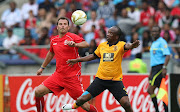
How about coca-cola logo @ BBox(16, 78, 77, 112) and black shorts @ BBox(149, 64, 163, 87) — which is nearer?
black shorts @ BBox(149, 64, 163, 87)

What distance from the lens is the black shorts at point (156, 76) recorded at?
33.8 ft

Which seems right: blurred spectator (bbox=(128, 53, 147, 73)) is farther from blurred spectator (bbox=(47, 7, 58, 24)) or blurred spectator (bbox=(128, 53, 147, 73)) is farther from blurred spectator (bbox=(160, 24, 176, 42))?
blurred spectator (bbox=(47, 7, 58, 24))

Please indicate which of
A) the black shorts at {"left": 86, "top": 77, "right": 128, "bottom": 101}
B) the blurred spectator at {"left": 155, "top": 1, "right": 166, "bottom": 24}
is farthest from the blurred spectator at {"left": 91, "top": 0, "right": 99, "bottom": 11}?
the black shorts at {"left": 86, "top": 77, "right": 128, "bottom": 101}

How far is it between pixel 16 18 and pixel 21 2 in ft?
6.06

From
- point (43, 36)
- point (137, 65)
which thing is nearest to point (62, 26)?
point (137, 65)

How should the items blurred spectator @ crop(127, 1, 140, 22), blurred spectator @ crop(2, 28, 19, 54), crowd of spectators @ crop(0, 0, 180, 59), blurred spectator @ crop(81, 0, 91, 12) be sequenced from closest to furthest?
crowd of spectators @ crop(0, 0, 180, 59) < blurred spectator @ crop(2, 28, 19, 54) < blurred spectator @ crop(127, 1, 140, 22) < blurred spectator @ crop(81, 0, 91, 12)

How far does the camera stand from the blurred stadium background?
13398 millimetres

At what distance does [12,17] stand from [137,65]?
25.4 feet

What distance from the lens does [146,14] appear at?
16.1m

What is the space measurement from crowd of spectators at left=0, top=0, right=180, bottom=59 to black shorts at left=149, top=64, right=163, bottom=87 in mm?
3424

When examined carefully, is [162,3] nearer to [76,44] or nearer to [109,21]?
[109,21]

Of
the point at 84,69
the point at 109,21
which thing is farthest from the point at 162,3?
the point at 84,69

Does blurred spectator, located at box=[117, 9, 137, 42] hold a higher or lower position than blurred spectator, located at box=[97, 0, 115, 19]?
lower

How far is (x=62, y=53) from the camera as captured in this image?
8664 mm
